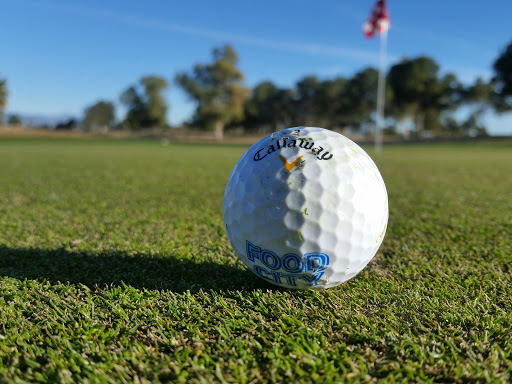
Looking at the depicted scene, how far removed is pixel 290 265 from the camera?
179 cm

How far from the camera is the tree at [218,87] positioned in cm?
5584

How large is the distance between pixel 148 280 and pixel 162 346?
2.25 feet

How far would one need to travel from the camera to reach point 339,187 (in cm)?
185

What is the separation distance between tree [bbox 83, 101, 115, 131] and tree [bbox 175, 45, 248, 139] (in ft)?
188

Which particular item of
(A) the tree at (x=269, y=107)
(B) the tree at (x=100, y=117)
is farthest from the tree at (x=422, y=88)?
(B) the tree at (x=100, y=117)

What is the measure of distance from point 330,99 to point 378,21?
47.5 meters

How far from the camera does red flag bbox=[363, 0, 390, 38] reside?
18953 millimetres

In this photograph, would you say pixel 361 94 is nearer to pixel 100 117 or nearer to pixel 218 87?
pixel 218 87

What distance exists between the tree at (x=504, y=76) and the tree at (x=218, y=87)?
33834mm

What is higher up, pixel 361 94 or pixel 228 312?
pixel 361 94

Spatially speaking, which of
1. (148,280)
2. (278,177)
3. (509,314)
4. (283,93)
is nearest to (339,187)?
(278,177)

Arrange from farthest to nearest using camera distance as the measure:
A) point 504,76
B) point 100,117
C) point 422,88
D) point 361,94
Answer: point 100,117, point 361,94, point 422,88, point 504,76

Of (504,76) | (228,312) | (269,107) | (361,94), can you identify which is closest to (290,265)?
(228,312)

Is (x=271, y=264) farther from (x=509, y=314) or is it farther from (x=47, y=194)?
(x=47, y=194)
